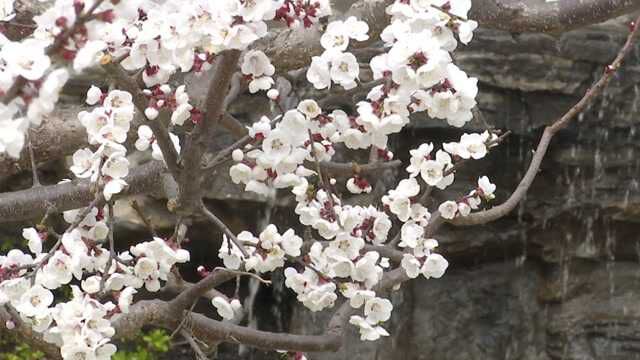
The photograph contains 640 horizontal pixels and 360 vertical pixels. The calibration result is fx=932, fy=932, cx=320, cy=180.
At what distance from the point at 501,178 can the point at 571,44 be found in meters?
0.85

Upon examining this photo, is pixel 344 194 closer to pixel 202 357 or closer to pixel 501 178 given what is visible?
pixel 501 178

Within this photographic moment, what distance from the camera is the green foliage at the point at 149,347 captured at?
5.48 m

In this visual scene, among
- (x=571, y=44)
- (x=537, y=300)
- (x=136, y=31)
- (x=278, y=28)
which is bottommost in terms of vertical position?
(x=537, y=300)

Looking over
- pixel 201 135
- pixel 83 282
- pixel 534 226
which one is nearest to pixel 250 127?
pixel 201 135

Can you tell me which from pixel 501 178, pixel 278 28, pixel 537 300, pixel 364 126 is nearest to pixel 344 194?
pixel 501 178

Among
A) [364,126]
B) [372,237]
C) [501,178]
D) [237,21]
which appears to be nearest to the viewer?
[237,21]

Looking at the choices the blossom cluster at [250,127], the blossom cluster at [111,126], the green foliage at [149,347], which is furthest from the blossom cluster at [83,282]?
the green foliage at [149,347]

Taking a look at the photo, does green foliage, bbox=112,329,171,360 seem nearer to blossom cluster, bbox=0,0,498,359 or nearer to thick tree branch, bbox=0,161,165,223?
thick tree branch, bbox=0,161,165,223

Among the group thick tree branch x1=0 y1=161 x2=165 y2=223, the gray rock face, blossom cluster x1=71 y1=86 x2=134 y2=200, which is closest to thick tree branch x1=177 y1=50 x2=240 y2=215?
blossom cluster x1=71 y1=86 x2=134 y2=200

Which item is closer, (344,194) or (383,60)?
(383,60)

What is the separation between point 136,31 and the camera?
6.06ft

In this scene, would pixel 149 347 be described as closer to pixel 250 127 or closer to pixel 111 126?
pixel 250 127

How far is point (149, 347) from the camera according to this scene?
5605 mm

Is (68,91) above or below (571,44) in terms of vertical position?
below
